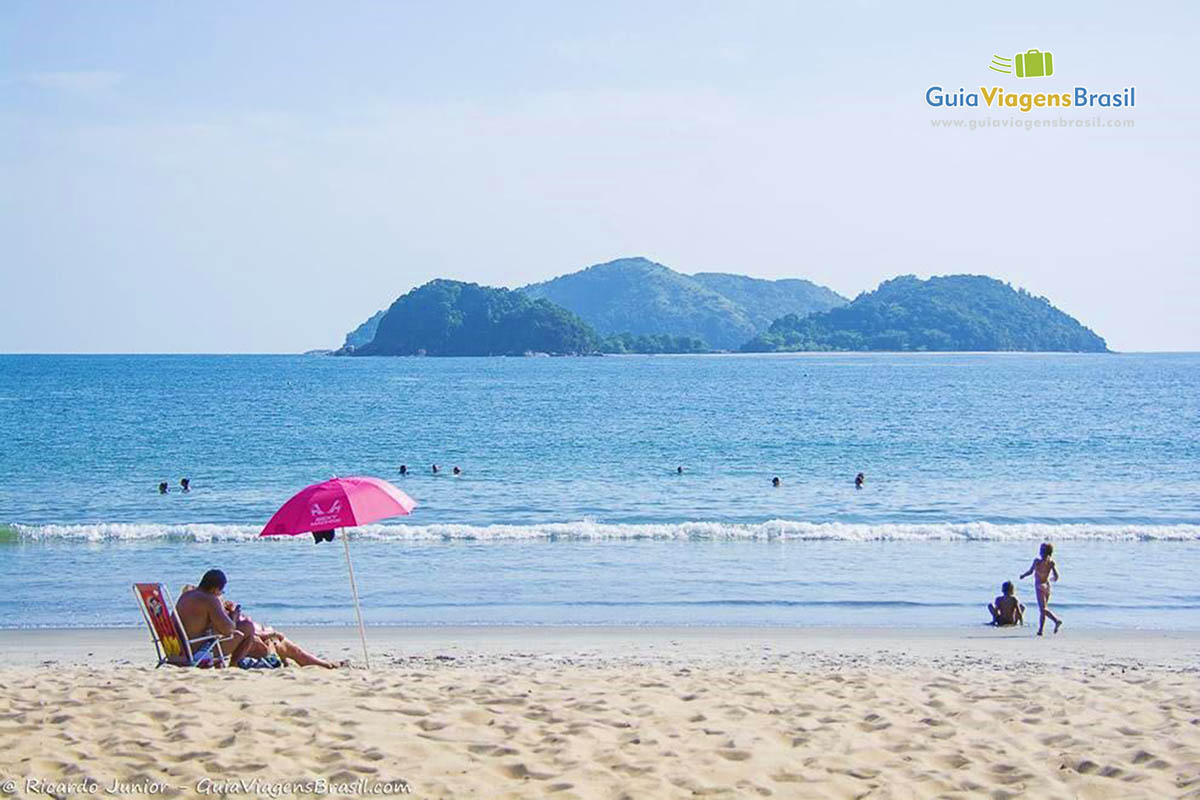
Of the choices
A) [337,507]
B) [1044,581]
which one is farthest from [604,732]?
[1044,581]

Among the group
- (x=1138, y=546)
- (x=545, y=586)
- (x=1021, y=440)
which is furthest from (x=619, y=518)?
(x=1021, y=440)

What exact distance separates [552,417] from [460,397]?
2114 centimetres

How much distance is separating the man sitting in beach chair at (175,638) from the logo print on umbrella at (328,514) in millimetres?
1533

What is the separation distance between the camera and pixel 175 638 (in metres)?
11.3

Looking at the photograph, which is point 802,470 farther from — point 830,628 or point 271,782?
point 271,782

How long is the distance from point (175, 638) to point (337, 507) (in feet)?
7.04

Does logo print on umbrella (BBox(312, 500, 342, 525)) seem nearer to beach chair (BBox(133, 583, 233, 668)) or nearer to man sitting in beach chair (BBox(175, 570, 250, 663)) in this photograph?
man sitting in beach chair (BBox(175, 570, 250, 663))

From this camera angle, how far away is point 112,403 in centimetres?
7712

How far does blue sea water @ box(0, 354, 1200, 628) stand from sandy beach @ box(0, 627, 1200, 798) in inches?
244

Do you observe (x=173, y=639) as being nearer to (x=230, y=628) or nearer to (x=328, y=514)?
(x=230, y=628)

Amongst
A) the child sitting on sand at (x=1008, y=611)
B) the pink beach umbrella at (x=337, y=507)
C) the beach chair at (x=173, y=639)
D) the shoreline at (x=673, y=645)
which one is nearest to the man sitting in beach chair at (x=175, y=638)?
the beach chair at (x=173, y=639)

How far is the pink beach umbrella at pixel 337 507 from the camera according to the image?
1081cm

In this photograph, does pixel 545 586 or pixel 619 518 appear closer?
pixel 545 586

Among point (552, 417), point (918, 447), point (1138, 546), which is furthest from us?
point (552, 417)
